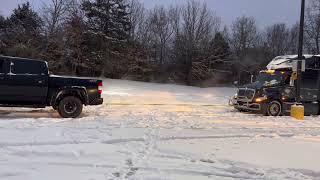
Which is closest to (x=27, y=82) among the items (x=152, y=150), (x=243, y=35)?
(x=152, y=150)

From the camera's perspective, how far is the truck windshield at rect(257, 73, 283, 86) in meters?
23.0

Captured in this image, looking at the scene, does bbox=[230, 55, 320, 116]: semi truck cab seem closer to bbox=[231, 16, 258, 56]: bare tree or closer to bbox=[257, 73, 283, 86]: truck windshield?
bbox=[257, 73, 283, 86]: truck windshield

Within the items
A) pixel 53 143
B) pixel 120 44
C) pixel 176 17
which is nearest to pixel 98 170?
pixel 53 143

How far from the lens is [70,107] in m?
17.5

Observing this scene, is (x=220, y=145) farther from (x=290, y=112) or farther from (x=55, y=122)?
(x=290, y=112)

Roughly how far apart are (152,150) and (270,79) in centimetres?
1375

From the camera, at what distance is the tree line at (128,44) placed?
50312 millimetres

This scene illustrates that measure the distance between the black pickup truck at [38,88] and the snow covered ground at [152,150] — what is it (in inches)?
59.3

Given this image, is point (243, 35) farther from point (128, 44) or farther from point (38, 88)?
point (38, 88)

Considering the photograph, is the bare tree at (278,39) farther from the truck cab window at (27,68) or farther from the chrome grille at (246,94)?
the truck cab window at (27,68)

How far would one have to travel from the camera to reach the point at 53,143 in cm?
1105

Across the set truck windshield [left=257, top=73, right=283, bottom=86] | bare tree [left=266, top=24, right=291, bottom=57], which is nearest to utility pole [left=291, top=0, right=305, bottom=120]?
truck windshield [left=257, top=73, right=283, bottom=86]

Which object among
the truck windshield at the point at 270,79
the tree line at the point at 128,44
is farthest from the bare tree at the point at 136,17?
the truck windshield at the point at 270,79

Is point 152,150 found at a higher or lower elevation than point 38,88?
lower
